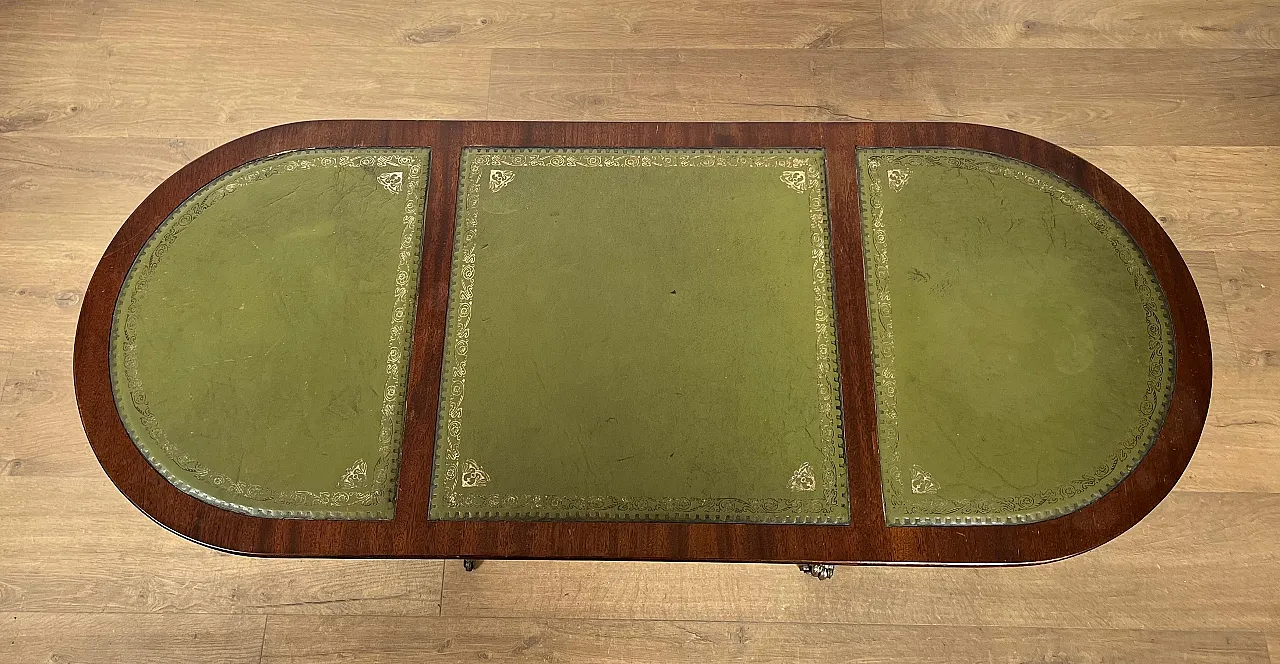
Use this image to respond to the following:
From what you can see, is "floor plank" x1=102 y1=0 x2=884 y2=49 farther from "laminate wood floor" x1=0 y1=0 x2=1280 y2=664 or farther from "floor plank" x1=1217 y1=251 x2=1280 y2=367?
"floor plank" x1=1217 y1=251 x2=1280 y2=367

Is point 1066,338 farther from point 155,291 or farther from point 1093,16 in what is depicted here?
point 155,291

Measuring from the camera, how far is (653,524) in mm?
1146

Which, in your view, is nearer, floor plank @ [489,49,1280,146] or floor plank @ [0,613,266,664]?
floor plank @ [0,613,266,664]

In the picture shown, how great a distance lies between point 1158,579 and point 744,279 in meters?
1.01

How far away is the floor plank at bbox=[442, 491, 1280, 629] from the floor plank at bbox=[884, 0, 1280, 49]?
3.50ft

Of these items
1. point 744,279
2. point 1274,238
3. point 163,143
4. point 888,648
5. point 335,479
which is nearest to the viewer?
point 335,479

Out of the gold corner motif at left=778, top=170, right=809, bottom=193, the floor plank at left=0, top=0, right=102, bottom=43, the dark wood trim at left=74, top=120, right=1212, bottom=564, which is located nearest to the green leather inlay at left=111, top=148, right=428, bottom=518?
the dark wood trim at left=74, top=120, right=1212, bottom=564

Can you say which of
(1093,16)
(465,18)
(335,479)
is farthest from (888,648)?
(465,18)

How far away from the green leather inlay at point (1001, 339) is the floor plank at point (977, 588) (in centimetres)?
48

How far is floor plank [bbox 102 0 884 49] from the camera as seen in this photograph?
1.96m

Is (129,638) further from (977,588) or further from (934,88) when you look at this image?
(934,88)

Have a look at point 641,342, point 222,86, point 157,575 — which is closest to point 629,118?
point 641,342

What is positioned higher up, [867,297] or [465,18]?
[465,18]

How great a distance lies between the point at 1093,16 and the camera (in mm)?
1966
